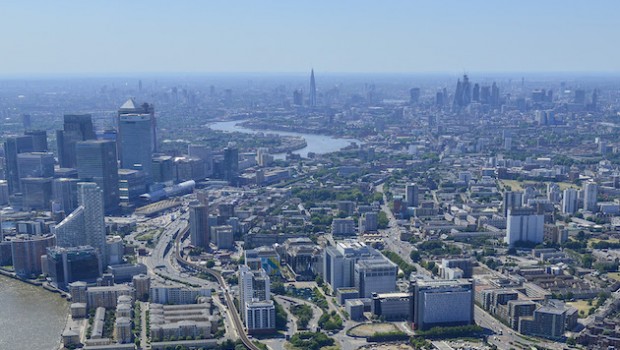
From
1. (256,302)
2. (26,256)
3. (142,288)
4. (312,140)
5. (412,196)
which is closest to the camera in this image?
(256,302)

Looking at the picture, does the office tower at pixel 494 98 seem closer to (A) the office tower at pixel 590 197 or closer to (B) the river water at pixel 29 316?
(A) the office tower at pixel 590 197

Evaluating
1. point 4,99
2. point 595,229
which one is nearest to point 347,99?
point 4,99

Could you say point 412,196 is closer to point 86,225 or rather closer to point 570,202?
point 570,202

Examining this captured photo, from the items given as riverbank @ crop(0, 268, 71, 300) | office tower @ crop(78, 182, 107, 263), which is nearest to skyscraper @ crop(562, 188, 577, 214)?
office tower @ crop(78, 182, 107, 263)

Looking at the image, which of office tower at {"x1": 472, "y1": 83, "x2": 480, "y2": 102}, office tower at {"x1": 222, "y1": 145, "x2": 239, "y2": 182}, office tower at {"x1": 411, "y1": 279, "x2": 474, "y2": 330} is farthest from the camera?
office tower at {"x1": 472, "y1": 83, "x2": 480, "y2": 102}

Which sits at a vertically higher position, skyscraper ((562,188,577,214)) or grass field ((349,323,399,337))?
skyscraper ((562,188,577,214))

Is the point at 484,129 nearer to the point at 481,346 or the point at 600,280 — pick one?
the point at 600,280

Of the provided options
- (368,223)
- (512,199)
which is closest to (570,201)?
(512,199)

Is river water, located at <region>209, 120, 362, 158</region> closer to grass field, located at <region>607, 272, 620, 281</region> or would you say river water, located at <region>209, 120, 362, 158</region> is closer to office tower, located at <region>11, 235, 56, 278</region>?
office tower, located at <region>11, 235, 56, 278</region>
